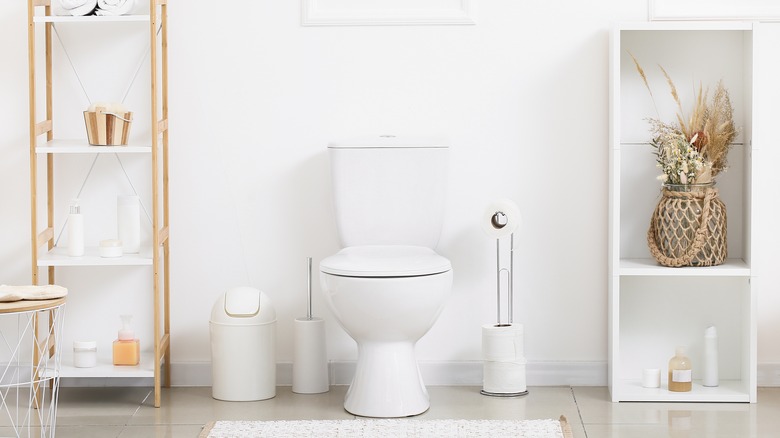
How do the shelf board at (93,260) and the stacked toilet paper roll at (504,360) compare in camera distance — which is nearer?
the shelf board at (93,260)

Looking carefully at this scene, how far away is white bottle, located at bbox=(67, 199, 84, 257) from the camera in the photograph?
295 cm

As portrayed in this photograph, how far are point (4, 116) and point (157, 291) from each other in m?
0.80

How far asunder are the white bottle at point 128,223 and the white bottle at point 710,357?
1.81 metres

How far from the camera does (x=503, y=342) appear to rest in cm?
301

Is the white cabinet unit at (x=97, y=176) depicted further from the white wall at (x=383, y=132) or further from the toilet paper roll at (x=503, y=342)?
the toilet paper roll at (x=503, y=342)

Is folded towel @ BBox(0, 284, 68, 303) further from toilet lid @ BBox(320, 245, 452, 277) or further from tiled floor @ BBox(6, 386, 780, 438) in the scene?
toilet lid @ BBox(320, 245, 452, 277)

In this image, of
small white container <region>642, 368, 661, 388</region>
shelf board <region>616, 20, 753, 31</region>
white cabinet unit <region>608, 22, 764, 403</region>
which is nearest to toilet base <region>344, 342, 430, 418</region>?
white cabinet unit <region>608, 22, 764, 403</region>

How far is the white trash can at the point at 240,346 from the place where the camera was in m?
2.98

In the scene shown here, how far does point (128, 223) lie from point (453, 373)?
1148 mm

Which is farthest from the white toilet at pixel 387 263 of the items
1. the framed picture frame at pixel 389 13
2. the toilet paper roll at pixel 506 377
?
the framed picture frame at pixel 389 13

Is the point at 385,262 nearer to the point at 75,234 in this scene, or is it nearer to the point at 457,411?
the point at 457,411

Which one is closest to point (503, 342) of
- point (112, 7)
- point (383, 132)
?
point (383, 132)

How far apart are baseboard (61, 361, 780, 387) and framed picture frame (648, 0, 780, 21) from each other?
1140mm

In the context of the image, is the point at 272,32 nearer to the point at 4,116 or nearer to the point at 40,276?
the point at 4,116
